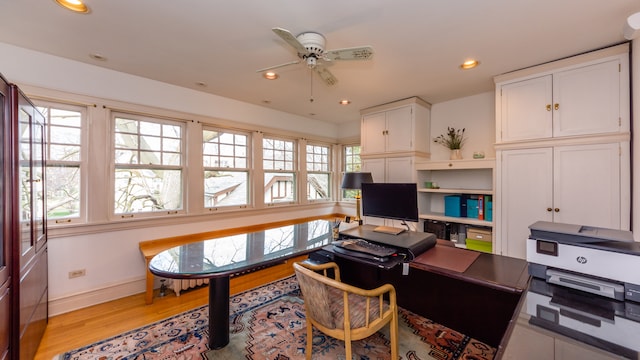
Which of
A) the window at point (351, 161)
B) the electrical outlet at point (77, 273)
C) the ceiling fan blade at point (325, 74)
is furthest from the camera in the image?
the window at point (351, 161)

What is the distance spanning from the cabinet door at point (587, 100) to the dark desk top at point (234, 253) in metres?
2.60

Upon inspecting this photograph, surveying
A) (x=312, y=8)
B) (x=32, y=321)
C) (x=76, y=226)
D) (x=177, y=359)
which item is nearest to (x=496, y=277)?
(x=312, y=8)

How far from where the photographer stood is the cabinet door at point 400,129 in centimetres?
363

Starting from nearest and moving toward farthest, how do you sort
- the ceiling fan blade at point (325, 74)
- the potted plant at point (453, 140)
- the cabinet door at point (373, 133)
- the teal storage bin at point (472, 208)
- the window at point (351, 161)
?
the ceiling fan blade at point (325, 74)
the teal storage bin at point (472, 208)
the potted plant at point (453, 140)
the cabinet door at point (373, 133)
the window at point (351, 161)

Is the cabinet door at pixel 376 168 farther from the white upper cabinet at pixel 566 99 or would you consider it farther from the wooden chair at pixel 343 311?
the wooden chair at pixel 343 311

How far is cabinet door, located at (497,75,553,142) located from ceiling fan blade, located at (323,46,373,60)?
1.98 meters

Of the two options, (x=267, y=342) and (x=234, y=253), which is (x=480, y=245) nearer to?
(x=267, y=342)

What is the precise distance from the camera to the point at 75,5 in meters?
1.73

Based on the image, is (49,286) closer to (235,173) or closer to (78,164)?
(78,164)

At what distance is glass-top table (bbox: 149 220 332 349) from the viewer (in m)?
1.53

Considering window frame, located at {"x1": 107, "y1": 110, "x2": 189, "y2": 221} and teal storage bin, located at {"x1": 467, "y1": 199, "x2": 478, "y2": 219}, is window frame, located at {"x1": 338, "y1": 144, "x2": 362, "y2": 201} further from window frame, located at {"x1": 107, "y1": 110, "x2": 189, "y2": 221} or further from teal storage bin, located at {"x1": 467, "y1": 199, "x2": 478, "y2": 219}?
window frame, located at {"x1": 107, "y1": 110, "x2": 189, "y2": 221}

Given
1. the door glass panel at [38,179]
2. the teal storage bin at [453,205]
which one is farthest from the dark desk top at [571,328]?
the door glass panel at [38,179]

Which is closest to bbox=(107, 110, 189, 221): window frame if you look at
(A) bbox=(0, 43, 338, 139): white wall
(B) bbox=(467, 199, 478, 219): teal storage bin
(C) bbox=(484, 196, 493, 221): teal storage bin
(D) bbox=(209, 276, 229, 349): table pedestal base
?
(A) bbox=(0, 43, 338, 139): white wall

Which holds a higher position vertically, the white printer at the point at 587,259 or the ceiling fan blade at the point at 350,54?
the ceiling fan blade at the point at 350,54
